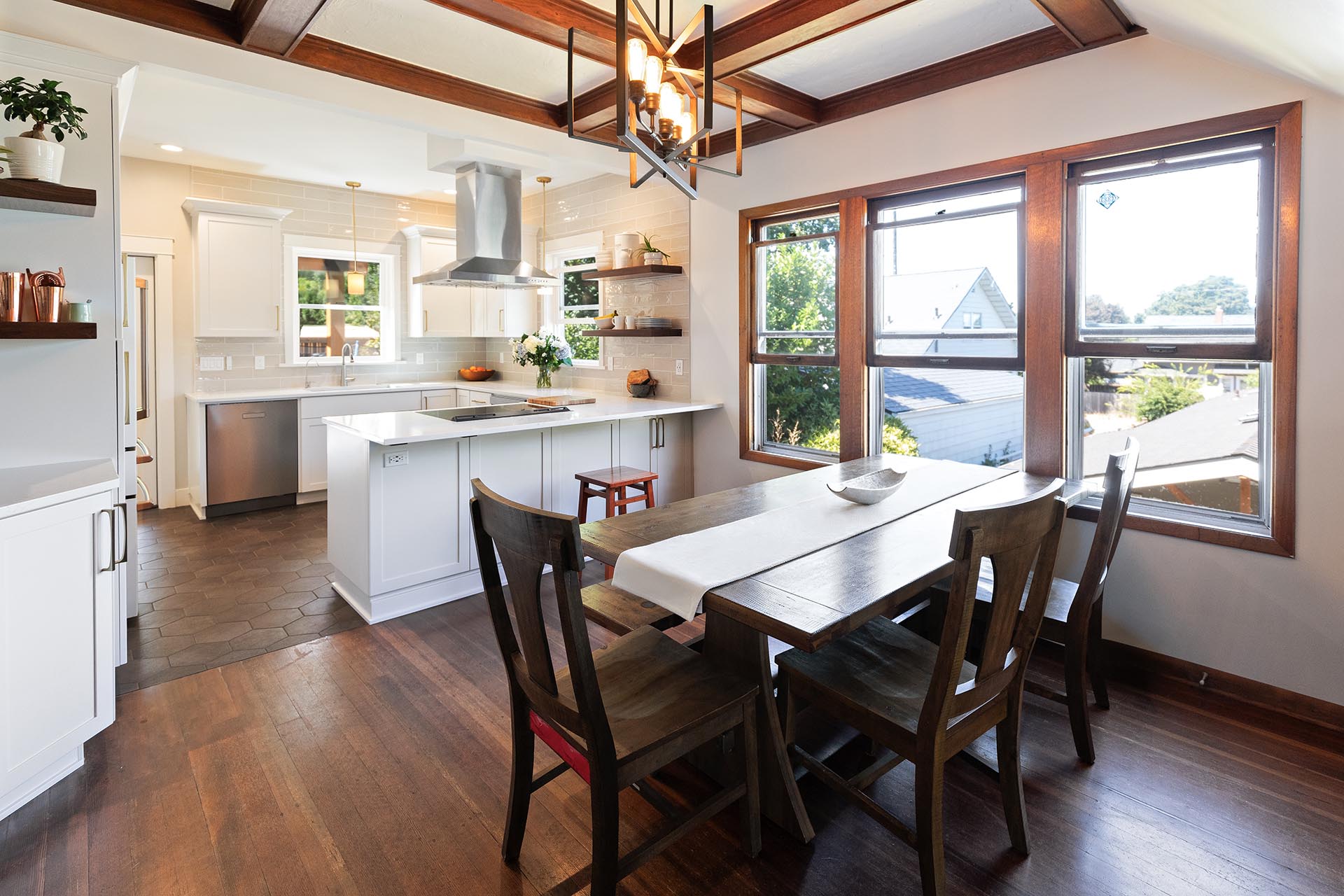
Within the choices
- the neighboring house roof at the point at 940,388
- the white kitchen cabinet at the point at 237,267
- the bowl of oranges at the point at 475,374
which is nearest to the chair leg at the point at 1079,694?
the neighboring house roof at the point at 940,388

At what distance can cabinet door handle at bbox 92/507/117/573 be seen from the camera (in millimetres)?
2213

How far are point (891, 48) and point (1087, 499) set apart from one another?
→ 2.24 metres

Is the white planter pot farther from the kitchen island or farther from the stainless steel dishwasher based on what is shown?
the stainless steel dishwasher

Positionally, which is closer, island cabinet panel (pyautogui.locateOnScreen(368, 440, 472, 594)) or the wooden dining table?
the wooden dining table

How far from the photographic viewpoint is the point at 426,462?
356 cm

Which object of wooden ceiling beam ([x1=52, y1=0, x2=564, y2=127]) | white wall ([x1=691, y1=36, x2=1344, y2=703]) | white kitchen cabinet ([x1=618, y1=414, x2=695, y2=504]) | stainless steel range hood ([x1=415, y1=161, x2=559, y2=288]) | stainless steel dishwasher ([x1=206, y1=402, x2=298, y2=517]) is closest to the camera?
white wall ([x1=691, y1=36, x2=1344, y2=703])

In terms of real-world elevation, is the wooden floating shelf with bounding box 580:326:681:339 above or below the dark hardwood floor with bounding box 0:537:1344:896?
above

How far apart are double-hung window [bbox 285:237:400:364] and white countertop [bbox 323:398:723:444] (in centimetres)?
282

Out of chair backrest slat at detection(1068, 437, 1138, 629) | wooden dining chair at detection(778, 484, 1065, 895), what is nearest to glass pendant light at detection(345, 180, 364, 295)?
wooden dining chair at detection(778, 484, 1065, 895)

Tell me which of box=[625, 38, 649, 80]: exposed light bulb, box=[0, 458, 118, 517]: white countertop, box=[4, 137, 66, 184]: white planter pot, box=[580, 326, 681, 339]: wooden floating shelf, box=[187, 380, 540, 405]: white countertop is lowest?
box=[0, 458, 118, 517]: white countertop

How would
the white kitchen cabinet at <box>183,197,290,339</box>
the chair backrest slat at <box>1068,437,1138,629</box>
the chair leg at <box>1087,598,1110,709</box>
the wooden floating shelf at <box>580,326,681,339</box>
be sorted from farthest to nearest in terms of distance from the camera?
the white kitchen cabinet at <box>183,197,290,339</box>
the wooden floating shelf at <box>580,326,681,339</box>
the chair leg at <box>1087,598,1110,709</box>
the chair backrest slat at <box>1068,437,1138,629</box>

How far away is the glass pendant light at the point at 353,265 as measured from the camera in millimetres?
6465

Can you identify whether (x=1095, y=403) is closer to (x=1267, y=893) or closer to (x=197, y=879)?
(x=1267, y=893)

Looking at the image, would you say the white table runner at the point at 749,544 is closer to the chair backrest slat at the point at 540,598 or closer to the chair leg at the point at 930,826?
the chair backrest slat at the point at 540,598
